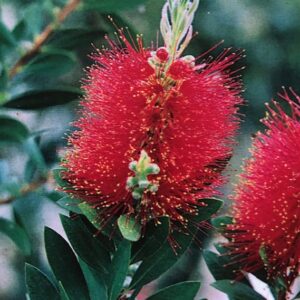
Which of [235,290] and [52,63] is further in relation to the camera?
[235,290]

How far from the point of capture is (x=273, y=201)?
35.0 inches

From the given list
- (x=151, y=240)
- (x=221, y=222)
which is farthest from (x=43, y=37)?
(x=221, y=222)

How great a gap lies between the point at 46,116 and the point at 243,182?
0.35 metres

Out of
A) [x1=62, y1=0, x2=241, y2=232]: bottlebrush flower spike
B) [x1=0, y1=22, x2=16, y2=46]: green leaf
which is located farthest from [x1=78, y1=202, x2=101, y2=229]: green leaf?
[x1=0, y1=22, x2=16, y2=46]: green leaf

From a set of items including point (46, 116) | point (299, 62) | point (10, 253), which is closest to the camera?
point (46, 116)

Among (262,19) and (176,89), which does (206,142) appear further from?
(262,19)

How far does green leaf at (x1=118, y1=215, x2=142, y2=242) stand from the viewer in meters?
0.83

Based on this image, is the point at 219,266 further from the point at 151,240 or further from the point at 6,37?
the point at 6,37

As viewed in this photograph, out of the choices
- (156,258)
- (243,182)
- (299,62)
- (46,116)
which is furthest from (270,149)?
(299,62)

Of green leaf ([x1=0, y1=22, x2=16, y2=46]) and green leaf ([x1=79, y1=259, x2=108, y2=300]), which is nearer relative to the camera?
green leaf ([x1=0, y1=22, x2=16, y2=46])

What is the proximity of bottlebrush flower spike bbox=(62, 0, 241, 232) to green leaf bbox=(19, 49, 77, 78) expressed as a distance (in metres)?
0.12

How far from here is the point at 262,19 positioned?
1459mm

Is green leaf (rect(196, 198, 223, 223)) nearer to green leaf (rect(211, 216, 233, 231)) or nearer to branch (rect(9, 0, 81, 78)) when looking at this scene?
green leaf (rect(211, 216, 233, 231))

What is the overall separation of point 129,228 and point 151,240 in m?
0.05
